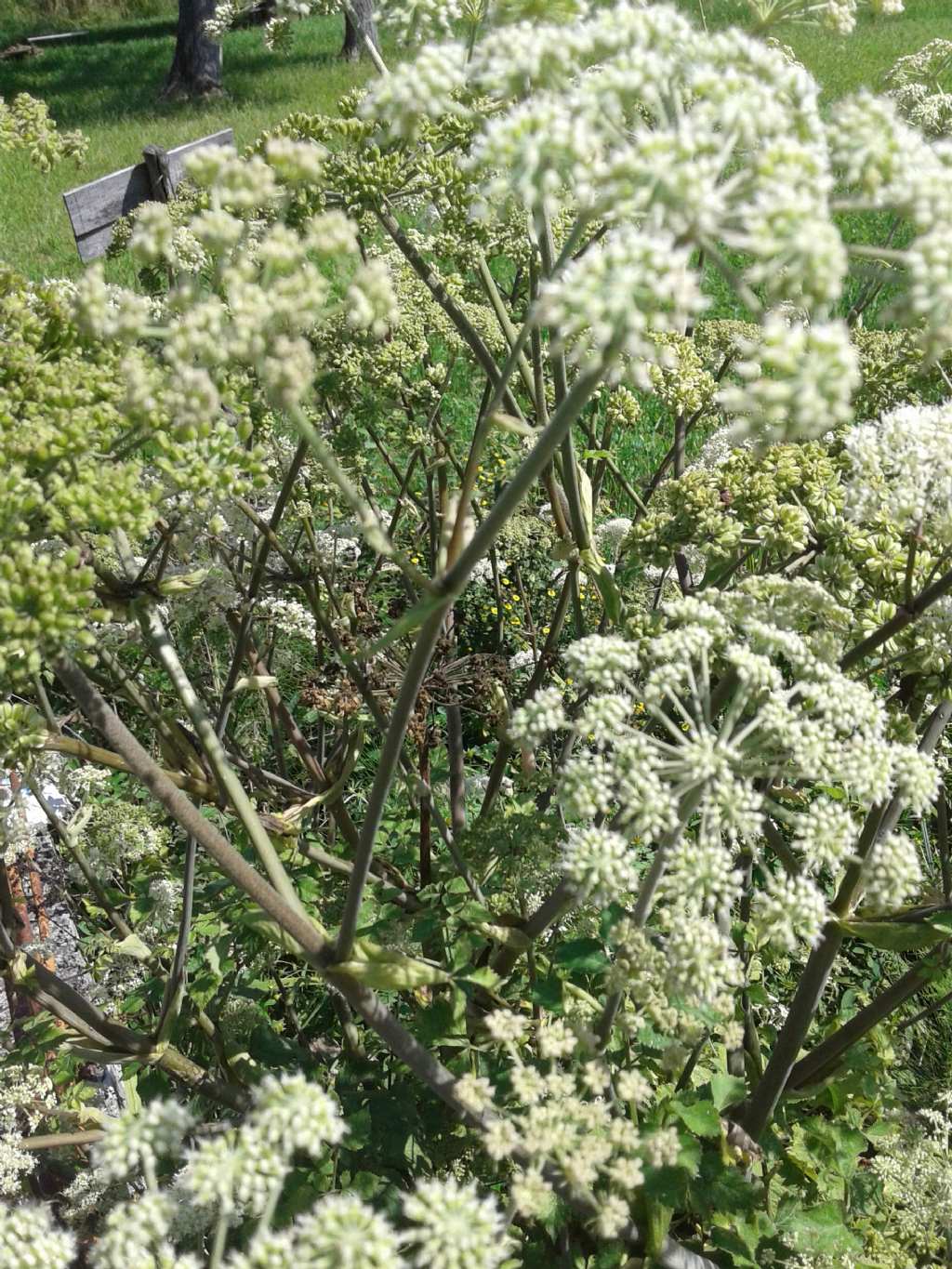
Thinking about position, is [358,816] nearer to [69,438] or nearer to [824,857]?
[824,857]

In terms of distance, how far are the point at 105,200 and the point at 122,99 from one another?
1589cm

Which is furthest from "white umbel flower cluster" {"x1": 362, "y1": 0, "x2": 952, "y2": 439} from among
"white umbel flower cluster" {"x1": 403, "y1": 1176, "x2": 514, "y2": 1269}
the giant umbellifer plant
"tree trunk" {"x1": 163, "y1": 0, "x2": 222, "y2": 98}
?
"tree trunk" {"x1": 163, "y1": 0, "x2": 222, "y2": 98}

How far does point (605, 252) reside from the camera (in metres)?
1.19

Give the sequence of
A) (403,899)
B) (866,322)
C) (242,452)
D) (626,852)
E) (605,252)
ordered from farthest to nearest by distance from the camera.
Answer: (866,322) < (403,899) < (626,852) < (242,452) < (605,252)

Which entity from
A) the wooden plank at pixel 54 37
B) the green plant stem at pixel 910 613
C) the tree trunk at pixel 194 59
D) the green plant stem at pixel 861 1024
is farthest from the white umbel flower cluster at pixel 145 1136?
the wooden plank at pixel 54 37

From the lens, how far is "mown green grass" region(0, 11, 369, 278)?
1294 cm

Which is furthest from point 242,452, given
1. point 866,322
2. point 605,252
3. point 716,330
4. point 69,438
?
point 866,322

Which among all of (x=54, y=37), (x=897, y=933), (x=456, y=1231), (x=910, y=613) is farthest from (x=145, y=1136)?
(x=54, y=37)

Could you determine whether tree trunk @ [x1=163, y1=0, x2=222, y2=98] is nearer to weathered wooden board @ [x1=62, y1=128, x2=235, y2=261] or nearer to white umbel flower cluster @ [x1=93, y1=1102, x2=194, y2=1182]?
weathered wooden board @ [x1=62, y1=128, x2=235, y2=261]

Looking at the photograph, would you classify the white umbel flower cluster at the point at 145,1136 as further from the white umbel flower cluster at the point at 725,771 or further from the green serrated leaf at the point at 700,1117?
the green serrated leaf at the point at 700,1117

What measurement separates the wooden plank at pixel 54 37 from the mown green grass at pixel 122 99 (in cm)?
24

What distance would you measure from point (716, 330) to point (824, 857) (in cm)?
238

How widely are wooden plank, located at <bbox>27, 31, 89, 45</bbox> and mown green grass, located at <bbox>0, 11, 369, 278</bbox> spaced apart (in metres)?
0.24

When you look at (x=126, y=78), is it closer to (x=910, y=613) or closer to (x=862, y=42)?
A: (x=862, y=42)
